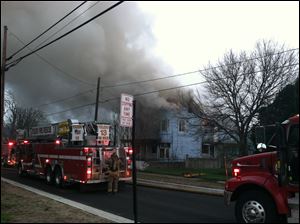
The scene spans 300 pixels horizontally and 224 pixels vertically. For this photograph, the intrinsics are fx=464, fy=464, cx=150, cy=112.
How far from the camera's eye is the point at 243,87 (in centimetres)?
2720

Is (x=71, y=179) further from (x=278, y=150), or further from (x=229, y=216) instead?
(x=278, y=150)

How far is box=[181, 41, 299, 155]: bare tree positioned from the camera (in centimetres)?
2634

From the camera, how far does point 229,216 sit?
11.0m

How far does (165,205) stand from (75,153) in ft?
19.8

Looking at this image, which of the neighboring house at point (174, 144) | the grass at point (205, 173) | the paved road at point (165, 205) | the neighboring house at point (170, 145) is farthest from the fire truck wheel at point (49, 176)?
the neighboring house at point (174, 144)

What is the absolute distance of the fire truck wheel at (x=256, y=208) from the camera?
8.70 meters

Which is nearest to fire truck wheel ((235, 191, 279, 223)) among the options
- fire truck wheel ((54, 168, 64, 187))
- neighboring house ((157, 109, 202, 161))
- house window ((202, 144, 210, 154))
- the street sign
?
the street sign

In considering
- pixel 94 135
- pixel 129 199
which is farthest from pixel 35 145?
pixel 129 199

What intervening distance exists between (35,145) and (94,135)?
549 centimetres

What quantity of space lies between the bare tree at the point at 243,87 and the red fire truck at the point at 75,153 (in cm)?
1014

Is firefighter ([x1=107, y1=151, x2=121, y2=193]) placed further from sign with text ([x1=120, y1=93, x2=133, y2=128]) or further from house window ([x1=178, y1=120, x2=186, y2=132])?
house window ([x1=178, y1=120, x2=186, y2=132])

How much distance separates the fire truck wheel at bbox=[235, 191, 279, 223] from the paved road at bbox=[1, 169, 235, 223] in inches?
47.2

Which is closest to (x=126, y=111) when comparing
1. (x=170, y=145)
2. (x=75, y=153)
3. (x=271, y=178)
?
(x=271, y=178)

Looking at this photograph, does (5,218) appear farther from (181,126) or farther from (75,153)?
(181,126)
